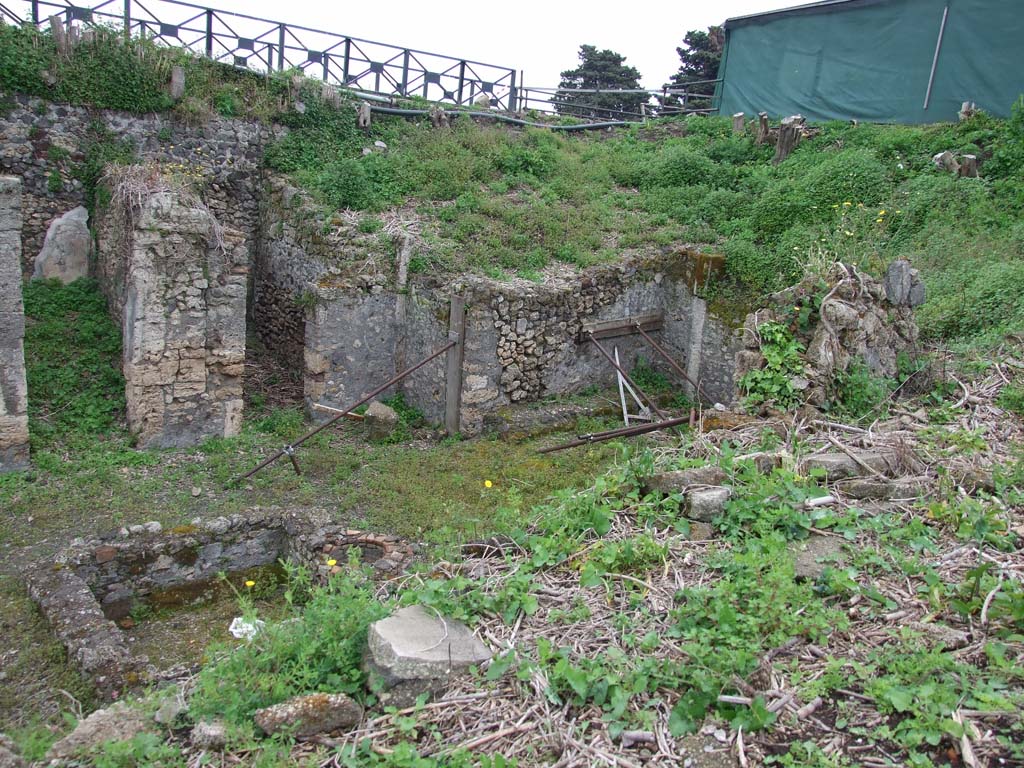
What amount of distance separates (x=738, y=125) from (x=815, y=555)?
1475cm

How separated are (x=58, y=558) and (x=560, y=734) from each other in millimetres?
5587

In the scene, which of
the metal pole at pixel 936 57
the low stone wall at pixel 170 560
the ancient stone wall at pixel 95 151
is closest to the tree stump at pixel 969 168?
the metal pole at pixel 936 57

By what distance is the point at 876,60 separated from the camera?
51.9 feet

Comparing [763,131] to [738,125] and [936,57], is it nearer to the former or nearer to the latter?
[738,125]

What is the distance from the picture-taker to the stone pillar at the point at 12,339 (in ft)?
27.1

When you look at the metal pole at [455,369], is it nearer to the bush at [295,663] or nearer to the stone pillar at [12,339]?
the stone pillar at [12,339]

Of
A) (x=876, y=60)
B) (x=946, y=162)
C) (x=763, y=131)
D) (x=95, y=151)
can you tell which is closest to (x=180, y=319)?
(x=95, y=151)

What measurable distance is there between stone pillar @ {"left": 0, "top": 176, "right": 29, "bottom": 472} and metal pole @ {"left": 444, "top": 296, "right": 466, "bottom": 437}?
193 inches

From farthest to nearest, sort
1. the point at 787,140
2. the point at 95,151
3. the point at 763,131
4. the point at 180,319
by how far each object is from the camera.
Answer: the point at 763,131, the point at 787,140, the point at 95,151, the point at 180,319

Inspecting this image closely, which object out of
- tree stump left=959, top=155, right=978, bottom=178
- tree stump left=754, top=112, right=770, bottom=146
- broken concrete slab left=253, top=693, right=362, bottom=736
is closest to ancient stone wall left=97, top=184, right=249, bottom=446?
broken concrete slab left=253, top=693, right=362, bottom=736

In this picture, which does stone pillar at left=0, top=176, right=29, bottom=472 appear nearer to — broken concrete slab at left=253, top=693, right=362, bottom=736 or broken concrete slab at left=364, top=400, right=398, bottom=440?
broken concrete slab at left=364, top=400, right=398, bottom=440

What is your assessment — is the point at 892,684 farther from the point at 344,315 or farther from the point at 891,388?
the point at 344,315

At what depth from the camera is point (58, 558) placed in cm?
709

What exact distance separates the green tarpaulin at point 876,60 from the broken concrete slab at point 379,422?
11.5 meters
